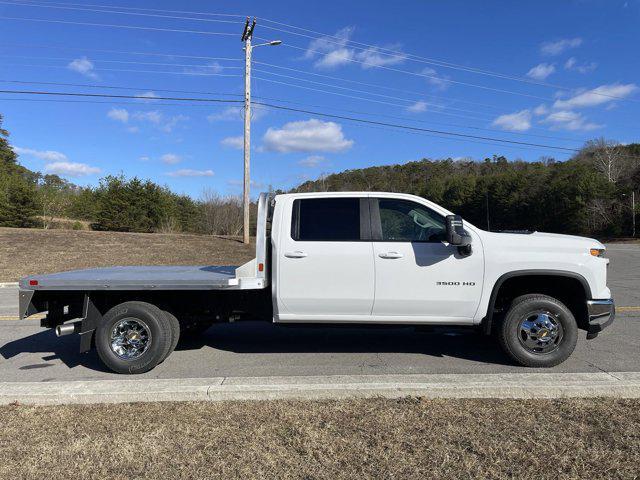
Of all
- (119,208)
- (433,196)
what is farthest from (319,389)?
(433,196)

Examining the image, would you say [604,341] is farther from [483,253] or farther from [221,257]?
[221,257]

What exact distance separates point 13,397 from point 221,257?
17884 millimetres

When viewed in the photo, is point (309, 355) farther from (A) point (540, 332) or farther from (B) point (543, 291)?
(B) point (543, 291)

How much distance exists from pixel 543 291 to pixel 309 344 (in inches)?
119

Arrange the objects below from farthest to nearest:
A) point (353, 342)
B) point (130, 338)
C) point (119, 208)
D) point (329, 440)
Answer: point (119, 208) → point (353, 342) → point (130, 338) → point (329, 440)

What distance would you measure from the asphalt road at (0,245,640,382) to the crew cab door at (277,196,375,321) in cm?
70

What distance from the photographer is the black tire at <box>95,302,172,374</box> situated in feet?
17.5

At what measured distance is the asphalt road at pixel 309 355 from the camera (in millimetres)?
5402

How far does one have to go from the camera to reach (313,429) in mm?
3678

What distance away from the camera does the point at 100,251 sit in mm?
21719

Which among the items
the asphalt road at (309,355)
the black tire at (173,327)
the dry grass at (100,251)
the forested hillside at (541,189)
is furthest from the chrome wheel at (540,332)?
the forested hillside at (541,189)

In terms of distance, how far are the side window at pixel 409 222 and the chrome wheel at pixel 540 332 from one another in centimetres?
132

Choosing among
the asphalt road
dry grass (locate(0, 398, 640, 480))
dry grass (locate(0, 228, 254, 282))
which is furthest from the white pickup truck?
dry grass (locate(0, 228, 254, 282))

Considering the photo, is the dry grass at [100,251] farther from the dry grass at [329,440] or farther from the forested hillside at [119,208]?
the dry grass at [329,440]
